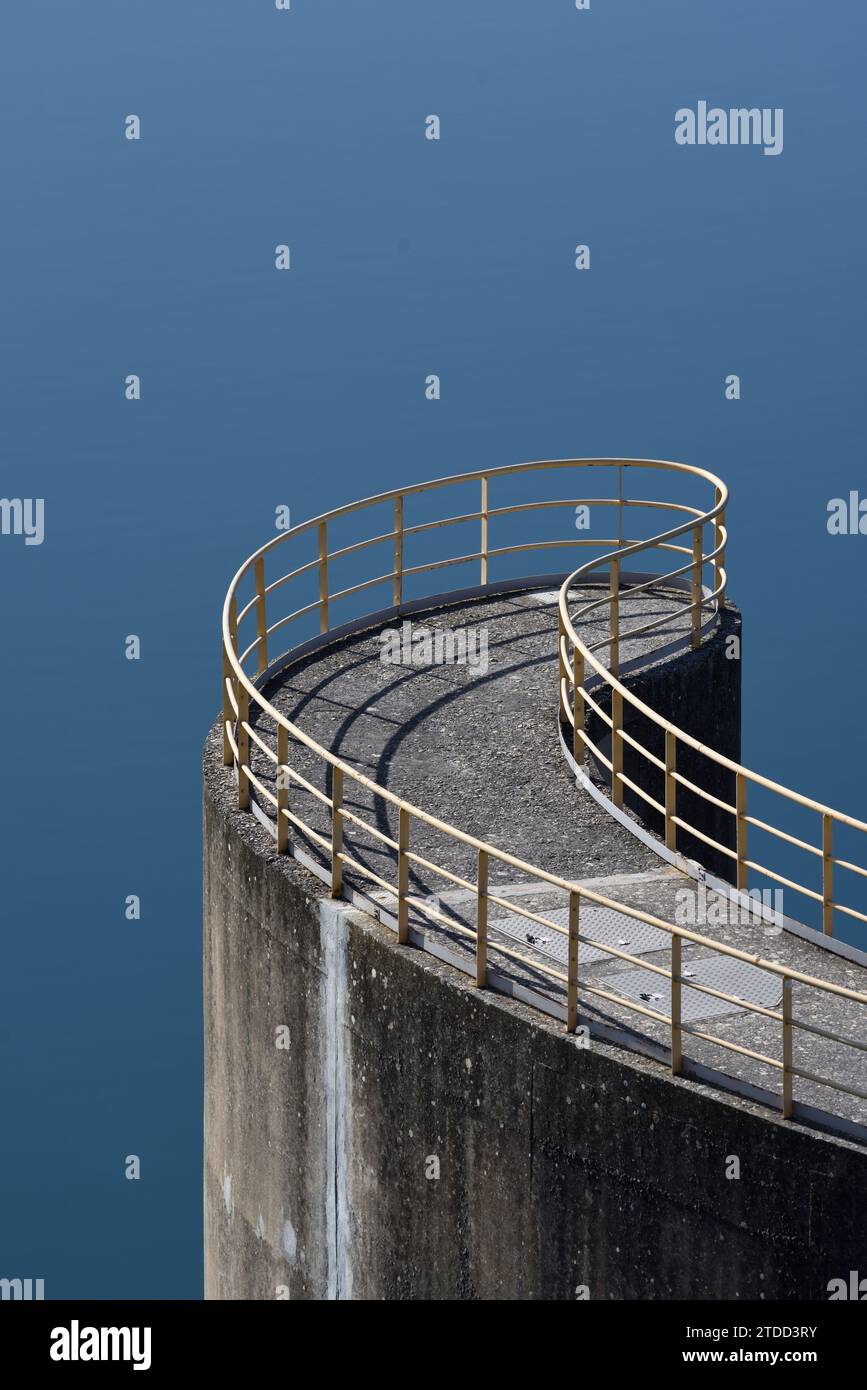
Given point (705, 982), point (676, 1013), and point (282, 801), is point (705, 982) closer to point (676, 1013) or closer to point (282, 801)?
point (676, 1013)

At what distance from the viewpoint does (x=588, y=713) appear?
14242 mm

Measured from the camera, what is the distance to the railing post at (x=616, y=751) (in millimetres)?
13047

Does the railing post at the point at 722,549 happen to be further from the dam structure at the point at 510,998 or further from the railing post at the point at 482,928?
the railing post at the point at 482,928

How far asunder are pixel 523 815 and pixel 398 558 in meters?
3.76

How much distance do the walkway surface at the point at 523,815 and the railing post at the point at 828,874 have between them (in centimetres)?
28

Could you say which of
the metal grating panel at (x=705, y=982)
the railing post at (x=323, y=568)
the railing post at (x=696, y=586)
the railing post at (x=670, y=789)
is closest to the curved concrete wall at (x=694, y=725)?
the railing post at (x=696, y=586)

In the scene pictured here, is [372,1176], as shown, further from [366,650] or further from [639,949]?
[366,650]

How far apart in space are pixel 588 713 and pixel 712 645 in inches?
71.3

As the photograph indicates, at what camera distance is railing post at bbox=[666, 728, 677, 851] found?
1213 centimetres

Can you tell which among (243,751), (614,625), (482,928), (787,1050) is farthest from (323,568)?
(787,1050)

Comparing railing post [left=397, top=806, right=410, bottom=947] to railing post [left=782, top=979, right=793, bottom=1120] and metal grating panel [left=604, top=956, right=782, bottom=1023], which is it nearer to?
metal grating panel [left=604, top=956, right=782, bottom=1023]

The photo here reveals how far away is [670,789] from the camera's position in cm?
1236

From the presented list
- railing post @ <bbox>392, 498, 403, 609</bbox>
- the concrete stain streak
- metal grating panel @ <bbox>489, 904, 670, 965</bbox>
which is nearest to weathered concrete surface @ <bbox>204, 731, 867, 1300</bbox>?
the concrete stain streak

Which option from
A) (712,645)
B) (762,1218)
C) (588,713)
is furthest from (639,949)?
(712,645)
